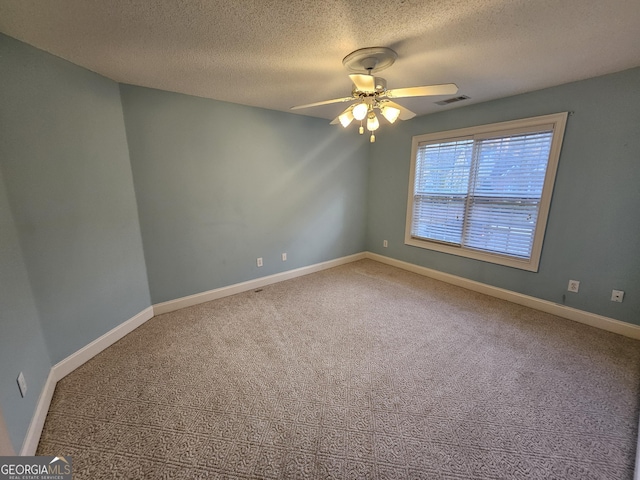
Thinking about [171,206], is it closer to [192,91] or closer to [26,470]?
[192,91]

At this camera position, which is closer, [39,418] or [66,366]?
[39,418]

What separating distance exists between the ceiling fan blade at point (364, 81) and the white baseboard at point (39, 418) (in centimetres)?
274

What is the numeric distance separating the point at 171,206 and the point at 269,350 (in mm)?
1832

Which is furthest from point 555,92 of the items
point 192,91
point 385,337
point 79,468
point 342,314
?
point 79,468

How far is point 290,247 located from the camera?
375 centimetres

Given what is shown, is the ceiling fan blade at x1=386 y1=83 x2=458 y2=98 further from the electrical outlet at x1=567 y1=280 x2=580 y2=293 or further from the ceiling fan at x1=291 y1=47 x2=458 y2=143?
the electrical outlet at x1=567 y1=280 x2=580 y2=293

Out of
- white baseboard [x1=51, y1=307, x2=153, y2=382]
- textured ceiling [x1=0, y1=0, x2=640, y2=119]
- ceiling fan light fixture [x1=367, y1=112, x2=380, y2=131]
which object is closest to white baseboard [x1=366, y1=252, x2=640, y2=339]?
textured ceiling [x1=0, y1=0, x2=640, y2=119]

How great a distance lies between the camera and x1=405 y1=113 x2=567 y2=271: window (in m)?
2.69

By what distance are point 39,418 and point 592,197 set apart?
4.58 m

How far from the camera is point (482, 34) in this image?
1591 mm

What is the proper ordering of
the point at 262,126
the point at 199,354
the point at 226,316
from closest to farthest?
the point at 199,354 < the point at 226,316 < the point at 262,126

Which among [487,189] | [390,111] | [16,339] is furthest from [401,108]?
[16,339]

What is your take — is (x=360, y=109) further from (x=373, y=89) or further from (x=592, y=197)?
(x=592, y=197)

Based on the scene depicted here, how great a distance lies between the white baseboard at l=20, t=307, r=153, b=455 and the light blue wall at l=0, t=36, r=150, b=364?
0.06 meters
